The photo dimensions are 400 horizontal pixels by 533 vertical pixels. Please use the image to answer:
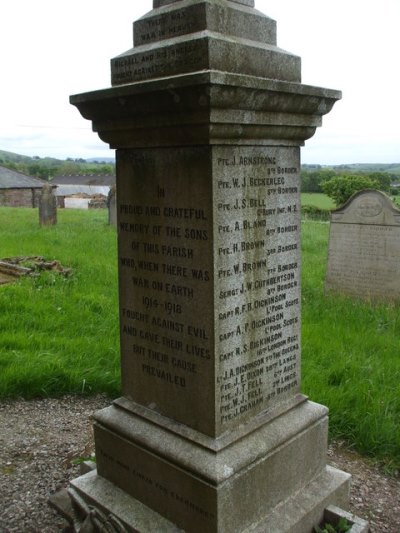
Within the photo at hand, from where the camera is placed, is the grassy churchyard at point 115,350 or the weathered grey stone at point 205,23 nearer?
the weathered grey stone at point 205,23

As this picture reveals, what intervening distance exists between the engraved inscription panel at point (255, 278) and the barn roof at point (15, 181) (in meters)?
36.4

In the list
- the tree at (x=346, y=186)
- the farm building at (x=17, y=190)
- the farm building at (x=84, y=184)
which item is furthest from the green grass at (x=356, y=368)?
the farm building at (x=84, y=184)

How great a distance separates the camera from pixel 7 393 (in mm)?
4547

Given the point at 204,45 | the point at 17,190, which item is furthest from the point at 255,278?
the point at 17,190

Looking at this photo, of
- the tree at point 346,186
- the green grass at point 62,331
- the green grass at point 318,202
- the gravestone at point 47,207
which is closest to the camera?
the green grass at point 62,331

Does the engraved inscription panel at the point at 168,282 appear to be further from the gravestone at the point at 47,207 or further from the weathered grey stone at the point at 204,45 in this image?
the gravestone at the point at 47,207

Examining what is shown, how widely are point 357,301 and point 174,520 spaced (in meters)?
5.55

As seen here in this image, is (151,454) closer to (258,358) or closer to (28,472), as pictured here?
(258,358)

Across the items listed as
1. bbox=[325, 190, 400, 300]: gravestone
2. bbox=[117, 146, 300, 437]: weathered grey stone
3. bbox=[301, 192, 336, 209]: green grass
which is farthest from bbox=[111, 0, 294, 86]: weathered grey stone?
bbox=[301, 192, 336, 209]: green grass

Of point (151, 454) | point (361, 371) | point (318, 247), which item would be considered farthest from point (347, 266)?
point (151, 454)

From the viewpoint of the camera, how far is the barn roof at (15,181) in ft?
121

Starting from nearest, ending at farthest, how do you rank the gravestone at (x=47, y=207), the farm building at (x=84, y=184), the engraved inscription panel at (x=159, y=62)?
the engraved inscription panel at (x=159, y=62)
the gravestone at (x=47, y=207)
the farm building at (x=84, y=184)

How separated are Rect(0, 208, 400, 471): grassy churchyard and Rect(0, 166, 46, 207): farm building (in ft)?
99.9

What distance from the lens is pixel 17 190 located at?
3694 centimetres
